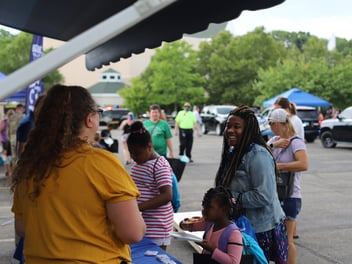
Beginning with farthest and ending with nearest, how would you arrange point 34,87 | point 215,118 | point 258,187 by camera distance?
point 215,118 < point 34,87 < point 258,187

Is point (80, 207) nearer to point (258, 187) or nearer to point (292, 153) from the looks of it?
point (258, 187)

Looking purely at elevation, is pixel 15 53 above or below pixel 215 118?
above

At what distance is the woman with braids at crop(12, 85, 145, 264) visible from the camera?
168 centimetres

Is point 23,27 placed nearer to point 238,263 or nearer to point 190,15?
point 190,15

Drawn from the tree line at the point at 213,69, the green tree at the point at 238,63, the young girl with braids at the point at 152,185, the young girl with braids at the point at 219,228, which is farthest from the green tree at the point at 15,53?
the young girl with braids at the point at 219,228

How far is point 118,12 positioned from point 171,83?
48708 mm

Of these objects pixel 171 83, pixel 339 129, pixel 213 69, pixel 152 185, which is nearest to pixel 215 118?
pixel 339 129

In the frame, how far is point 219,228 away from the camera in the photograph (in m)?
2.69

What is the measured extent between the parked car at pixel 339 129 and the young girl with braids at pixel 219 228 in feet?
51.6

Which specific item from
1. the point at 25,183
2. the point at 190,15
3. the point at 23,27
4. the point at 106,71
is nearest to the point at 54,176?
the point at 25,183

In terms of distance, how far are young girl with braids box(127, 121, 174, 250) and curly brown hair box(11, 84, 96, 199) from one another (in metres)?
1.47

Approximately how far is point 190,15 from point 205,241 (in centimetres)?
171

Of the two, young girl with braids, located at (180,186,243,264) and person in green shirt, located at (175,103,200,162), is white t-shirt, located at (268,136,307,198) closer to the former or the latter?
young girl with braids, located at (180,186,243,264)

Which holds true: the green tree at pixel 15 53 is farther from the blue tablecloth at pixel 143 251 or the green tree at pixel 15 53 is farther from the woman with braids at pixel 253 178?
the woman with braids at pixel 253 178
